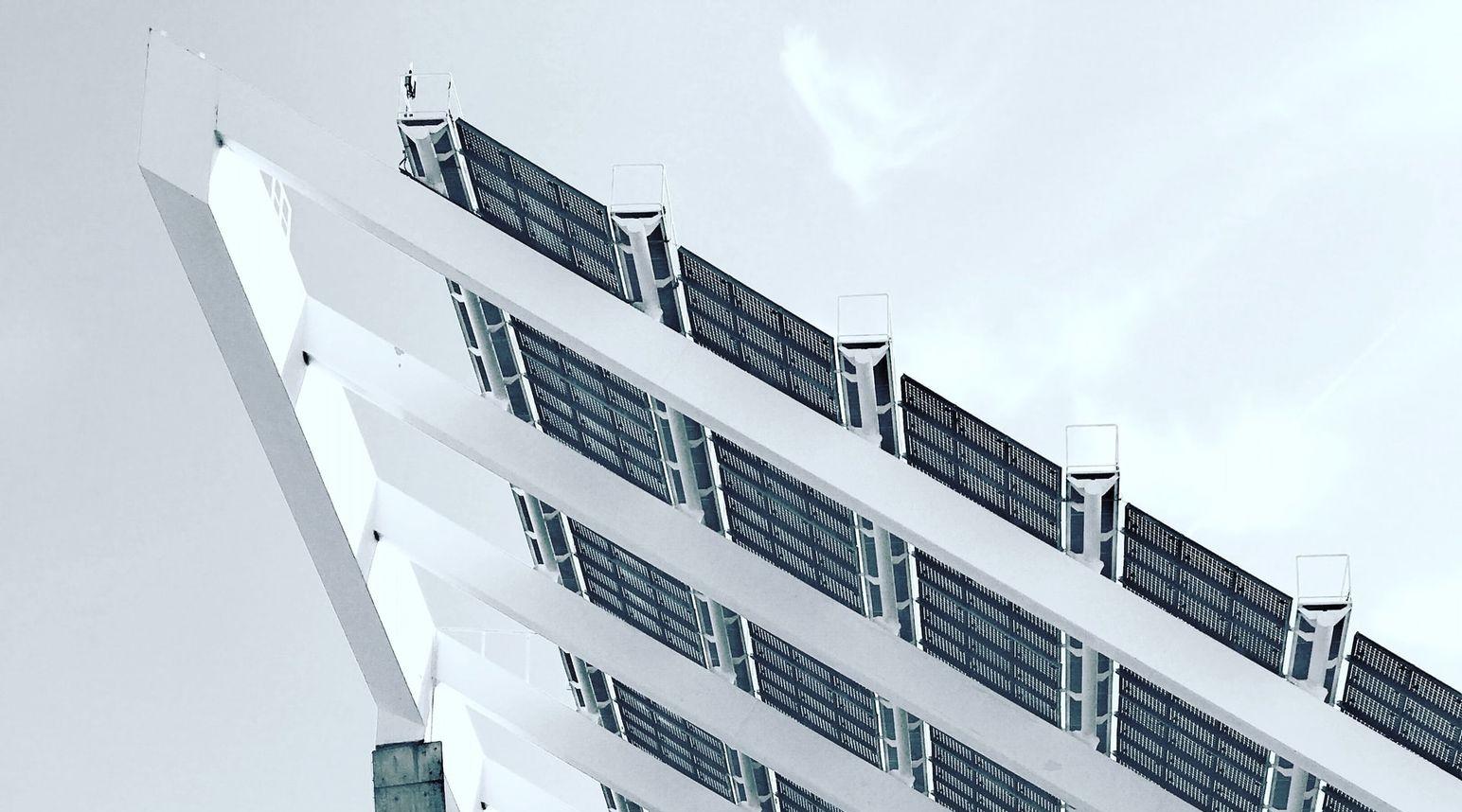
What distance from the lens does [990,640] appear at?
17750 mm

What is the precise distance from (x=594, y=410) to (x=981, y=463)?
4560 millimetres

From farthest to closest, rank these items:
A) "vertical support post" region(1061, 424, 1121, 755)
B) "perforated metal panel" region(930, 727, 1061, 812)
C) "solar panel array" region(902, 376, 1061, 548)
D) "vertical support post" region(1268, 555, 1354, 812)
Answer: "perforated metal panel" region(930, 727, 1061, 812), "solar panel array" region(902, 376, 1061, 548), "vertical support post" region(1061, 424, 1121, 755), "vertical support post" region(1268, 555, 1354, 812)

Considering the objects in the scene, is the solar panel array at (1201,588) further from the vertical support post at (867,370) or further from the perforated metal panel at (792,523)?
the perforated metal panel at (792,523)

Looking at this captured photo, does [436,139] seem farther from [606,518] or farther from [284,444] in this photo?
[606,518]

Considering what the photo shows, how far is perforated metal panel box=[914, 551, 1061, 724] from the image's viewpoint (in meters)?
17.5

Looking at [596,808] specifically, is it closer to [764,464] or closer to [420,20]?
[764,464]

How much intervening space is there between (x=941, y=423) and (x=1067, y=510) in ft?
3.59

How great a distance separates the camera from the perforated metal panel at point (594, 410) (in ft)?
59.4

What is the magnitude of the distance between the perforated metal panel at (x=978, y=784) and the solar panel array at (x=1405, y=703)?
20.7 feet

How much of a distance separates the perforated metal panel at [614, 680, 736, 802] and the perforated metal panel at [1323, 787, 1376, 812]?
7996 millimetres

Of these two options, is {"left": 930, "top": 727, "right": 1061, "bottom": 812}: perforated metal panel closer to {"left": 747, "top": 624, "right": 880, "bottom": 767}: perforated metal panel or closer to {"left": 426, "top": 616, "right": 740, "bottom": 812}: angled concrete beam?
{"left": 747, "top": 624, "right": 880, "bottom": 767}: perforated metal panel

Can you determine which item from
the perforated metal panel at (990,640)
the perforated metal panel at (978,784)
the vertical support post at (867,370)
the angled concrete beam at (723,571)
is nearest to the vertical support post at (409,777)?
the angled concrete beam at (723,571)

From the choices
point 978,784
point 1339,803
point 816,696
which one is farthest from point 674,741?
point 1339,803

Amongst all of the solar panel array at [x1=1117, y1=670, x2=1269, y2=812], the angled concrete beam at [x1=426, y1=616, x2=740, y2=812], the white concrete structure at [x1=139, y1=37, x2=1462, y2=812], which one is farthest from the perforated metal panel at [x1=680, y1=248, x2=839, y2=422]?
the angled concrete beam at [x1=426, y1=616, x2=740, y2=812]
